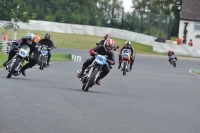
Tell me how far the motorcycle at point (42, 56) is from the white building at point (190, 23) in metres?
39.0

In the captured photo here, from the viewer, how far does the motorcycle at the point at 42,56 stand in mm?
26453

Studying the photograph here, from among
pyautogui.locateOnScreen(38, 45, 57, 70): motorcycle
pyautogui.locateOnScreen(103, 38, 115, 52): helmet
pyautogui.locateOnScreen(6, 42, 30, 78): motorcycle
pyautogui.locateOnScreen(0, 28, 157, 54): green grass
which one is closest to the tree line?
pyautogui.locateOnScreen(0, 28, 157, 54): green grass

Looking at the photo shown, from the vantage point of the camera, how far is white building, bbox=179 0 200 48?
65312 millimetres

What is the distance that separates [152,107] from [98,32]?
5806 cm

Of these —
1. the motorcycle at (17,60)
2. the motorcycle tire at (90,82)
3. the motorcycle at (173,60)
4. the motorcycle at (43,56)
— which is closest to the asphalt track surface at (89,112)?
the motorcycle tire at (90,82)

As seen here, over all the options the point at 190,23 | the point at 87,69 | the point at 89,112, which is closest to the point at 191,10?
the point at 190,23

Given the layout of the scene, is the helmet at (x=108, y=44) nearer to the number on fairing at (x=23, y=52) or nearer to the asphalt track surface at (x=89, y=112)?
the asphalt track surface at (x=89, y=112)

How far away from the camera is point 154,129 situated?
9617mm

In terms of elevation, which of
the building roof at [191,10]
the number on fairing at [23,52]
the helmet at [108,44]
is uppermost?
the building roof at [191,10]

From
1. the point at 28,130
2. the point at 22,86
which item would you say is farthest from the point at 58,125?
the point at 22,86

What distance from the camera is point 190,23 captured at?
6638 cm

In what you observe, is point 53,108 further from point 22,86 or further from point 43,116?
point 22,86

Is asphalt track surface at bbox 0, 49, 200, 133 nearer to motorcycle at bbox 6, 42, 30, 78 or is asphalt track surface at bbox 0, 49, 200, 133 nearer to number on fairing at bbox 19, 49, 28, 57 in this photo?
motorcycle at bbox 6, 42, 30, 78

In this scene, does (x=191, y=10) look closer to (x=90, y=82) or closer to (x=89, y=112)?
(x=90, y=82)
